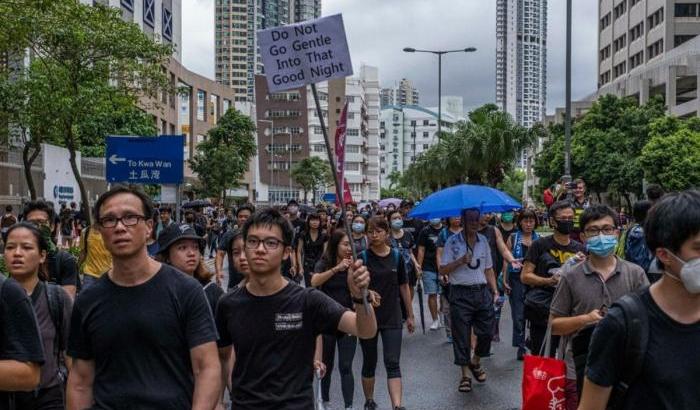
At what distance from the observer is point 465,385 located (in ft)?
28.8

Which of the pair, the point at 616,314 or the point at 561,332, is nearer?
the point at 616,314

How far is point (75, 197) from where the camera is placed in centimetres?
3011

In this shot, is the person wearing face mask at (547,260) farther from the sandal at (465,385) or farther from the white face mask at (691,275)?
the white face mask at (691,275)

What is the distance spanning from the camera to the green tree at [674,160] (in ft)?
137

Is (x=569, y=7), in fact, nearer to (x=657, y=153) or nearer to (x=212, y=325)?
(x=212, y=325)

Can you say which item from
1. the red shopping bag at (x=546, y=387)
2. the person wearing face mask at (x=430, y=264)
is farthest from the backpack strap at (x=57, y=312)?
the person wearing face mask at (x=430, y=264)

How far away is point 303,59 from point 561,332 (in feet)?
6.92

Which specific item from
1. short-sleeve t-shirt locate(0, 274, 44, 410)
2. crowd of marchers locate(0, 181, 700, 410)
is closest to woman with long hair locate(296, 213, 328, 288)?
crowd of marchers locate(0, 181, 700, 410)

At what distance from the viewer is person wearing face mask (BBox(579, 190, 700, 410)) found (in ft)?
9.32

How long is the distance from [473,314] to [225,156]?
5196 cm

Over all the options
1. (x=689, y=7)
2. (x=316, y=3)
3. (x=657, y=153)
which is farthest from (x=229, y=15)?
(x=657, y=153)

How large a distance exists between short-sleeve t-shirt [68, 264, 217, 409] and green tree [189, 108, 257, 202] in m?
56.7

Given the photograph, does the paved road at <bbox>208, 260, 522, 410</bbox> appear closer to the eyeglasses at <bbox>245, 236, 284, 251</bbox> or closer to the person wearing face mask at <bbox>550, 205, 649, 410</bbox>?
the person wearing face mask at <bbox>550, 205, 649, 410</bbox>

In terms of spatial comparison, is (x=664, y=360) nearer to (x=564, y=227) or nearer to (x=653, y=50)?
(x=564, y=227)
